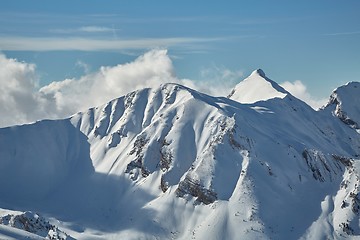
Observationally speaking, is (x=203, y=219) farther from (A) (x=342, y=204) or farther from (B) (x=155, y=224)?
(A) (x=342, y=204)

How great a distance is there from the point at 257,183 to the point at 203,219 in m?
23.6

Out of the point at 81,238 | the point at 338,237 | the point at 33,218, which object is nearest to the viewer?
the point at 33,218

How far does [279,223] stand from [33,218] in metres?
79.7

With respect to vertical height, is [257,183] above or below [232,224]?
above

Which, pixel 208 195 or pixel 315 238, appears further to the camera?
pixel 208 195

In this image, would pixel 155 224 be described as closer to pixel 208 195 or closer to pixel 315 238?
pixel 208 195

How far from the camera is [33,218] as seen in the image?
6299 inches

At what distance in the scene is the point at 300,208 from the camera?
193000mm

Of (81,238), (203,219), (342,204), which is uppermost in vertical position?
(342,204)

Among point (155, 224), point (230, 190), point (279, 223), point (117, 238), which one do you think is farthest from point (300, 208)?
point (117, 238)

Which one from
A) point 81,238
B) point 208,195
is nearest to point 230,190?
point 208,195

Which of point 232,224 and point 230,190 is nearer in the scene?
point 232,224

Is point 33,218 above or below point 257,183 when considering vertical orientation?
below

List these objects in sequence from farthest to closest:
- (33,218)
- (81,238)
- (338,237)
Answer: (81,238), (338,237), (33,218)
